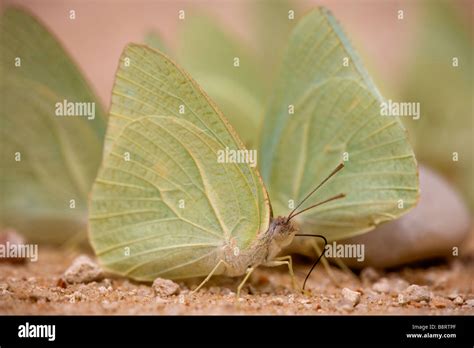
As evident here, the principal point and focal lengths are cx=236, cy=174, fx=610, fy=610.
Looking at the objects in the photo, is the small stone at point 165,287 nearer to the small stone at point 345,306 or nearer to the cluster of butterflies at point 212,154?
the cluster of butterflies at point 212,154

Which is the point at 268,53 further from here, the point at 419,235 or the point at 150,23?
the point at 150,23

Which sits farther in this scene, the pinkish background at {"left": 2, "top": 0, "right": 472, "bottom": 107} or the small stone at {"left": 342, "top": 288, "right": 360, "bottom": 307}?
the pinkish background at {"left": 2, "top": 0, "right": 472, "bottom": 107}

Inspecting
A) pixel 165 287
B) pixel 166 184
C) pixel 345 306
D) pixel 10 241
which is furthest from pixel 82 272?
pixel 345 306

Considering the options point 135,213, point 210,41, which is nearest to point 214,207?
point 135,213

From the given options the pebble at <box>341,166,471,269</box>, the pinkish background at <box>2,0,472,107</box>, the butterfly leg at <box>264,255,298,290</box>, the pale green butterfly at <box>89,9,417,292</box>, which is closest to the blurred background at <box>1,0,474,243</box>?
the pinkish background at <box>2,0,472,107</box>

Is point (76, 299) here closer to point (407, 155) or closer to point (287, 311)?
point (287, 311)

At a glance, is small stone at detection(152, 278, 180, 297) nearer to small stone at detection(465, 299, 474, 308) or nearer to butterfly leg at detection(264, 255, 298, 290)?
butterfly leg at detection(264, 255, 298, 290)

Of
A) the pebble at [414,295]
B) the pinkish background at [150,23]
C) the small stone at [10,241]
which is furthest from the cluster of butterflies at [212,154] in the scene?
the pinkish background at [150,23]
